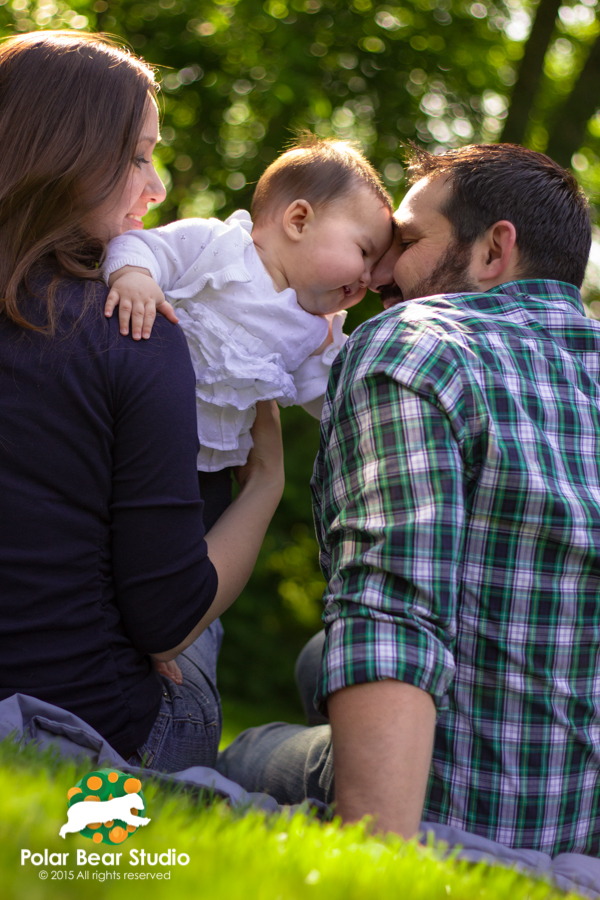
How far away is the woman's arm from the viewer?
1.80 metres

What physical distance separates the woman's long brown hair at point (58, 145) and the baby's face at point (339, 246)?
823 millimetres

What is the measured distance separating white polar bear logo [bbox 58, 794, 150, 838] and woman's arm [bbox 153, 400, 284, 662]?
726 millimetres

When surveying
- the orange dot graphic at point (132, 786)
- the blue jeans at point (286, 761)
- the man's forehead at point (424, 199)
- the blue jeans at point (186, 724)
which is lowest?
the blue jeans at point (286, 761)

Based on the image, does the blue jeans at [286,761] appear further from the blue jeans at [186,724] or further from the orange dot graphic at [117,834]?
the orange dot graphic at [117,834]

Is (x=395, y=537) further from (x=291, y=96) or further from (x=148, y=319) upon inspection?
(x=291, y=96)

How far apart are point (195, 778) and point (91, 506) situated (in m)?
0.58

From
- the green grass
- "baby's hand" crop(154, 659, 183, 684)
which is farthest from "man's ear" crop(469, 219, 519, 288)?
the green grass

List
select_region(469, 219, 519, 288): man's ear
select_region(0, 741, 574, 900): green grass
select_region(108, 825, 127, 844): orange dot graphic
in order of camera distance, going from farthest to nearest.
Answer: select_region(469, 219, 519, 288): man's ear → select_region(108, 825, 127, 844): orange dot graphic → select_region(0, 741, 574, 900): green grass

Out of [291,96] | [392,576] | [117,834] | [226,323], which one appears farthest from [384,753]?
[291,96]

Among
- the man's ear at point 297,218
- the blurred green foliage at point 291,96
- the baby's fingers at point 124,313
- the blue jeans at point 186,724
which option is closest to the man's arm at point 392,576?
the baby's fingers at point 124,313

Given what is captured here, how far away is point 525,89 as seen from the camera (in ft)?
19.7

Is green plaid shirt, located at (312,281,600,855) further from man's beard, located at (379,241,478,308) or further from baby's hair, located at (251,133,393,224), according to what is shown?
baby's hair, located at (251,133,393,224)

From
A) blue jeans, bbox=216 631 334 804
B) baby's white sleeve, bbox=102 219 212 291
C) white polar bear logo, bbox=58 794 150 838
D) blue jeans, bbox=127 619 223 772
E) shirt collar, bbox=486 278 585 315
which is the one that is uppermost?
shirt collar, bbox=486 278 585 315

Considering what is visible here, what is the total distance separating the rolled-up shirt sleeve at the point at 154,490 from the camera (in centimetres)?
153
